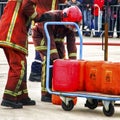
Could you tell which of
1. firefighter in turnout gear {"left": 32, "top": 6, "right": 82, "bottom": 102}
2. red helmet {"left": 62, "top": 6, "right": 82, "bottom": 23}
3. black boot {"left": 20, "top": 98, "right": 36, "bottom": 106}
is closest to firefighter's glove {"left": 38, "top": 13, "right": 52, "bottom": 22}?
firefighter in turnout gear {"left": 32, "top": 6, "right": 82, "bottom": 102}

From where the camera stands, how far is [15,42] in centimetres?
836

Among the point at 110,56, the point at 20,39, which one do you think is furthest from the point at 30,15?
the point at 110,56

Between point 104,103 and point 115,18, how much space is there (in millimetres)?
15432

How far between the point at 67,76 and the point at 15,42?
781 mm

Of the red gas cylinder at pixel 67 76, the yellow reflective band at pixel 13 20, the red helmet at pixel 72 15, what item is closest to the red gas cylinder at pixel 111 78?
the red gas cylinder at pixel 67 76

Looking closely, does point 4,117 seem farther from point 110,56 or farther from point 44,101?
point 110,56

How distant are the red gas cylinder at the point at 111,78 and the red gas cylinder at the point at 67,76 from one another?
1.29 ft

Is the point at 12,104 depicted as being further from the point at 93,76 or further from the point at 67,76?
→ the point at 93,76

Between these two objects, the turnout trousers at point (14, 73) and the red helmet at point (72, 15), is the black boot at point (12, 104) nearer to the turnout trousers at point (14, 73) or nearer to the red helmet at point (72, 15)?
the turnout trousers at point (14, 73)

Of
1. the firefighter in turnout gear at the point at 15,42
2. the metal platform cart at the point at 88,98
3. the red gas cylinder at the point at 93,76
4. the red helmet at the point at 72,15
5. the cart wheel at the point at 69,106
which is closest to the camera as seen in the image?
the metal platform cart at the point at 88,98

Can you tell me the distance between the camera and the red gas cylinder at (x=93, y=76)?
26.2ft

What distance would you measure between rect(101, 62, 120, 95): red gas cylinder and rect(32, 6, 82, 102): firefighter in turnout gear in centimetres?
100

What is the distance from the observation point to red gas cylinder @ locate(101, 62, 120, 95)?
778 centimetres

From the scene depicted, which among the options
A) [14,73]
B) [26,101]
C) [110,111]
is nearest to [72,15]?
[14,73]
